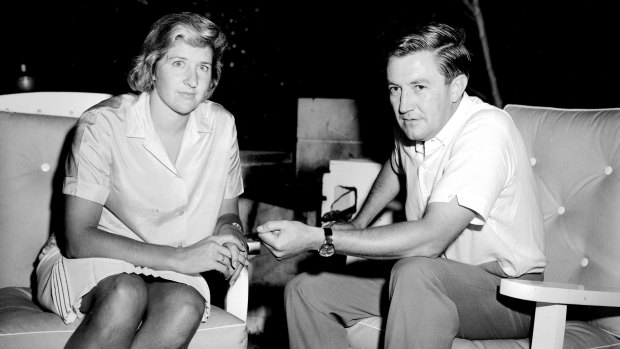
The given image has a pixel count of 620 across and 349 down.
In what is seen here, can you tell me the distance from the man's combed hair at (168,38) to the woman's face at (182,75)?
2 centimetres

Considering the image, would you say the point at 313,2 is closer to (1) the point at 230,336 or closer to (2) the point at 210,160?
(2) the point at 210,160

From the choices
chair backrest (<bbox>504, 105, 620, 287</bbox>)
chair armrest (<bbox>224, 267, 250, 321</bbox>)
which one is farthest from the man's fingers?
chair backrest (<bbox>504, 105, 620, 287</bbox>)

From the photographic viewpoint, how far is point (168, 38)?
1688mm

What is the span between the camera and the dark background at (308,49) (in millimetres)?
2979

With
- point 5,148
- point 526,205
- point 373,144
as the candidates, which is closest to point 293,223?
point 526,205

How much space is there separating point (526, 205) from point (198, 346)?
0.99m

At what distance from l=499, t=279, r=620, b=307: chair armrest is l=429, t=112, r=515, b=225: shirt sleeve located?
0.66 ft

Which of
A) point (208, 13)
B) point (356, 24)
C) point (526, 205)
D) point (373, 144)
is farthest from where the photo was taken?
point (208, 13)

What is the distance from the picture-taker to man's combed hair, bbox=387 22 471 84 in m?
1.59

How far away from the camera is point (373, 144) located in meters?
2.79

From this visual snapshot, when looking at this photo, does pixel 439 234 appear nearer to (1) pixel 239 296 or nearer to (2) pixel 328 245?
(2) pixel 328 245

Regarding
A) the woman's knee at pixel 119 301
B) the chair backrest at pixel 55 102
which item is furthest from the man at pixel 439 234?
the chair backrest at pixel 55 102

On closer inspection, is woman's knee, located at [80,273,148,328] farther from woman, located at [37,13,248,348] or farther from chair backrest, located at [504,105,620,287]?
chair backrest, located at [504,105,620,287]

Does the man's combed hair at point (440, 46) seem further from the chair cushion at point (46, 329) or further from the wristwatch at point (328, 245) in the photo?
the chair cushion at point (46, 329)
